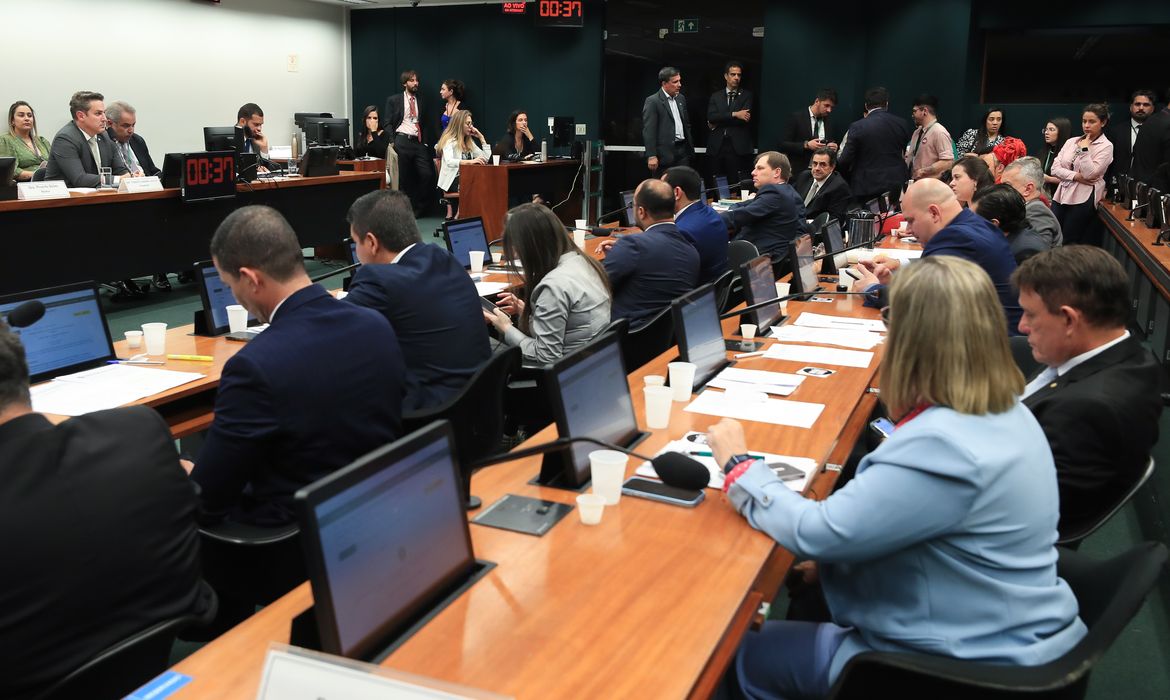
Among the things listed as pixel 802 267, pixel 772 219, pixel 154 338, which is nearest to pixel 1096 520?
pixel 802 267

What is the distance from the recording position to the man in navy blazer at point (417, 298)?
3.39m

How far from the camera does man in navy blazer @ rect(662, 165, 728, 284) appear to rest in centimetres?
547

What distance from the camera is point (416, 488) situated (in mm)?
1578

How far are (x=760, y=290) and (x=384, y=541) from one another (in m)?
2.92

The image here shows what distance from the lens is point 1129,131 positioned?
9977mm

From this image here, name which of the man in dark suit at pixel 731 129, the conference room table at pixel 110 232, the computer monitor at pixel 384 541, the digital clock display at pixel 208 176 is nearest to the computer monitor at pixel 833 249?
the computer monitor at pixel 384 541

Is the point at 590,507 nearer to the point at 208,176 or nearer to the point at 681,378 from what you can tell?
the point at 681,378

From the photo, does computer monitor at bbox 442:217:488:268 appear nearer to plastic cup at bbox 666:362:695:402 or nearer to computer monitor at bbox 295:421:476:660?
plastic cup at bbox 666:362:695:402

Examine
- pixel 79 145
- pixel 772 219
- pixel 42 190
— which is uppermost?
pixel 79 145

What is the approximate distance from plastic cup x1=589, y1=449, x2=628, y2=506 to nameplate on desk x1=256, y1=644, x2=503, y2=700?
110 centimetres

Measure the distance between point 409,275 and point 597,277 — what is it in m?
0.92

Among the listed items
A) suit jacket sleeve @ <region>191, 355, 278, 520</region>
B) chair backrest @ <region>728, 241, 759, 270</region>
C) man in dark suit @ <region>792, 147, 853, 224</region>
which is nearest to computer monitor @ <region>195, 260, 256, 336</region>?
suit jacket sleeve @ <region>191, 355, 278, 520</region>

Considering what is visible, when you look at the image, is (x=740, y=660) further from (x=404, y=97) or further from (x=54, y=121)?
(x=404, y=97)

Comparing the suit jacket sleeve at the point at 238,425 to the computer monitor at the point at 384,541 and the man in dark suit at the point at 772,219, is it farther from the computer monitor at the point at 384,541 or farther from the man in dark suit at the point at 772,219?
the man in dark suit at the point at 772,219
